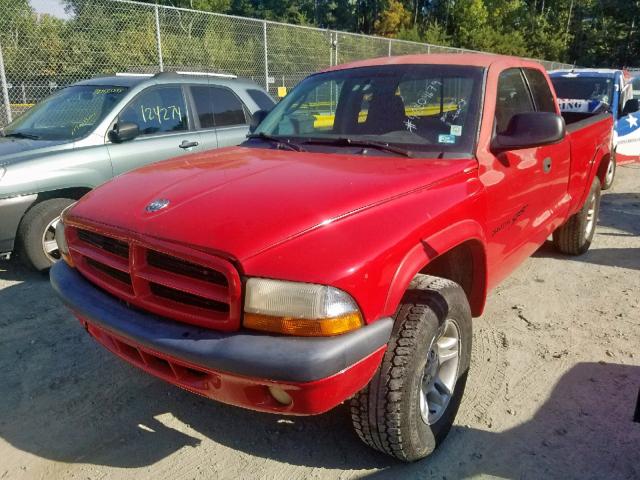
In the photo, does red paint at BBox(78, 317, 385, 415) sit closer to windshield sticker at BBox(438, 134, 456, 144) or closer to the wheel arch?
windshield sticker at BBox(438, 134, 456, 144)

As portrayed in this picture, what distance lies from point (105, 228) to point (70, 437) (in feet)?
3.75

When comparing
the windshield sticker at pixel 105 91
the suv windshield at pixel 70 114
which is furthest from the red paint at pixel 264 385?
the windshield sticker at pixel 105 91

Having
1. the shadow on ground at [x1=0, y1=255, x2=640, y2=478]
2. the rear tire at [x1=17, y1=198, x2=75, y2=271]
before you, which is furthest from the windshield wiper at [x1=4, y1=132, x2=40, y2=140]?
the shadow on ground at [x1=0, y1=255, x2=640, y2=478]

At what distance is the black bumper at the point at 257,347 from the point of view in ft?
5.97

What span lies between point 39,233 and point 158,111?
5.97 ft

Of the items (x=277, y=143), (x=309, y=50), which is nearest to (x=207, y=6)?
(x=309, y=50)

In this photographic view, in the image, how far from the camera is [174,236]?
2.06 meters

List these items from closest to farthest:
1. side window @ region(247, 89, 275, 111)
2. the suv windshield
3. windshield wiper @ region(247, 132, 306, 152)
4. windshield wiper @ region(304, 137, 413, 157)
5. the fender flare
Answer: the fender flare, windshield wiper @ region(304, 137, 413, 157), windshield wiper @ region(247, 132, 306, 152), the suv windshield, side window @ region(247, 89, 275, 111)

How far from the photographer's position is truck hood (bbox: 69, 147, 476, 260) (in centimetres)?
203

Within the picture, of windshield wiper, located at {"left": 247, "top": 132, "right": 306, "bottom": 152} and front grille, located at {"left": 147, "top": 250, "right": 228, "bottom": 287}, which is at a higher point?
windshield wiper, located at {"left": 247, "top": 132, "right": 306, "bottom": 152}

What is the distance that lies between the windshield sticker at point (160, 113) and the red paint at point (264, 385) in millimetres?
3797

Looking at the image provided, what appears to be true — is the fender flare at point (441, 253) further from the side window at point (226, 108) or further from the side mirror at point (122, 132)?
the side window at point (226, 108)

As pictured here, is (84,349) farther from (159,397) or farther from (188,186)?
(188,186)

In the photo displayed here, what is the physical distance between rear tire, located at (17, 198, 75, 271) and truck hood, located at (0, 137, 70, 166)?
1.43 ft
